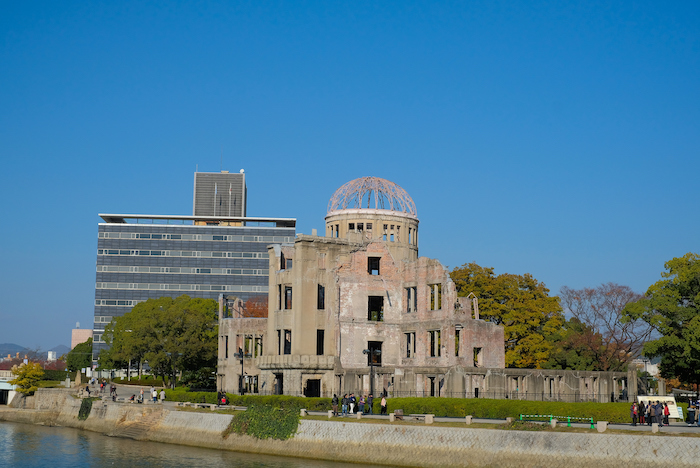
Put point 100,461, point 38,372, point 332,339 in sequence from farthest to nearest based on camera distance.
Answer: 1. point 38,372
2. point 332,339
3. point 100,461

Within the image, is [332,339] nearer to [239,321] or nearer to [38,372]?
[239,321]

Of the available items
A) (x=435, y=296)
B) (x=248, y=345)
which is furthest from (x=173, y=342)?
(x=435, y=296)

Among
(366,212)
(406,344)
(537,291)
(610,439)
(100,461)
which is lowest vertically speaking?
(100,461)

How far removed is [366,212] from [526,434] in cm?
4212

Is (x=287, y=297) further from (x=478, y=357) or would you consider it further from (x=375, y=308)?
(x=478, y=357)

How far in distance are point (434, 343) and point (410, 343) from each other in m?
3.49

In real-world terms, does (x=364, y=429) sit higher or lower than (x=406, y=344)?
lower

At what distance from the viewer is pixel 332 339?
239 feet

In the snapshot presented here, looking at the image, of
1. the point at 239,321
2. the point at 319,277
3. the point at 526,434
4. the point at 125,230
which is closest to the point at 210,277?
the point at 125,230

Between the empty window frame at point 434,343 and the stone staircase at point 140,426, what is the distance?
24.0 metres

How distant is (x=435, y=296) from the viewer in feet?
236

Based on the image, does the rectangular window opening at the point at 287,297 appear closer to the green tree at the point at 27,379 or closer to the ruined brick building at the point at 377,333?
the ruined brick building at the point at 377,333

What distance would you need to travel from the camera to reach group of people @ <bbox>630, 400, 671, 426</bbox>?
4172 cm

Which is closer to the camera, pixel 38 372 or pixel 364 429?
pixel 364 429
